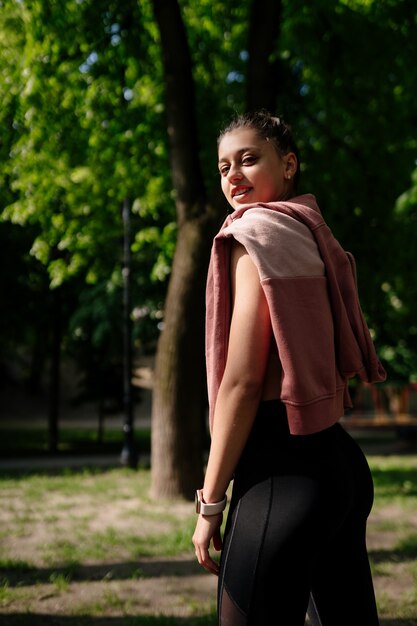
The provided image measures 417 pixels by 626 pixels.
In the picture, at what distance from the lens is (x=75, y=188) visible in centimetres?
1120

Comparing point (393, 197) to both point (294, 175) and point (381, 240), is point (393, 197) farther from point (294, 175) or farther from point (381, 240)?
point (294, 175)

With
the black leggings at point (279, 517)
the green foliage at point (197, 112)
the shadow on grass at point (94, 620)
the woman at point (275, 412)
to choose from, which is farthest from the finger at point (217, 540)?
the green foliage at point (197, 112)

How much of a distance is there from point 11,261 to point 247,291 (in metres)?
16.4

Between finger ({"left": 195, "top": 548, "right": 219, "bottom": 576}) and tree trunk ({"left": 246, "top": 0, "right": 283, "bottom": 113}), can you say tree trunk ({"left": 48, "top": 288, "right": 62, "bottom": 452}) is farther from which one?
finger ({"left": 195, "top": 548, "right": 219, "bottom": 576})

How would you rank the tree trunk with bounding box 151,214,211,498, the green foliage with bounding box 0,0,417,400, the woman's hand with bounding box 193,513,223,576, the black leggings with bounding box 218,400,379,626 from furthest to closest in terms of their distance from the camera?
the green foliage with bounding box 0,0,417,400, the tree trunk with bounding box 151,214,211,498, the woman's hand with bounding box 193,513,223,576, the black leggings with bounding box 218,400,379,626

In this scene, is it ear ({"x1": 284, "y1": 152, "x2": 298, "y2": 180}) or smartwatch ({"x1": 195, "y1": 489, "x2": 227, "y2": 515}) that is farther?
ear ({"x1": 284, "y1": 152, "x2": 298, "y2": 180})

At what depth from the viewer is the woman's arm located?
5.73 ft

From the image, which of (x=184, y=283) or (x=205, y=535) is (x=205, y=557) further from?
(x=184, y=283)

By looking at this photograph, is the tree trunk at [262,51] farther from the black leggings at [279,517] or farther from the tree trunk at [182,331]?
the black leggings at [279,517]

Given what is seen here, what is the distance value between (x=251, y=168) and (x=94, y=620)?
323 centimetres

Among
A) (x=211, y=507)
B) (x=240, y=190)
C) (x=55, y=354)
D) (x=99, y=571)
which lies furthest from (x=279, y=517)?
(x=55, y=354)

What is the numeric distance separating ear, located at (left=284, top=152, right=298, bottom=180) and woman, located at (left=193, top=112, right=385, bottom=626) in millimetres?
170

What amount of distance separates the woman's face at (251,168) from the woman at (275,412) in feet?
0.24

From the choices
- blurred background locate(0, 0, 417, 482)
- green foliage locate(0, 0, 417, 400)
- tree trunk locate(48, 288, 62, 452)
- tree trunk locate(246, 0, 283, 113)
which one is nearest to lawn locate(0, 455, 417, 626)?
blurred background locate(0, 0, 417, 482)
